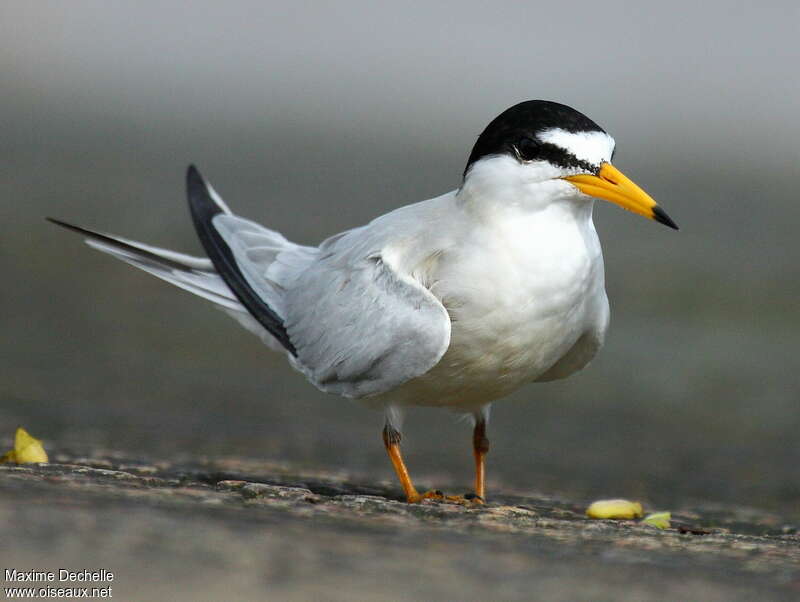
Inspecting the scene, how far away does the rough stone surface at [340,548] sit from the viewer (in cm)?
270

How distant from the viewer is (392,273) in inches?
166

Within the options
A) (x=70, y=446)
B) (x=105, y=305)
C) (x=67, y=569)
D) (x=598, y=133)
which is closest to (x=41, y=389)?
(x=70, y=446)

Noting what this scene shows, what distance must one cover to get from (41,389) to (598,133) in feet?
11.1

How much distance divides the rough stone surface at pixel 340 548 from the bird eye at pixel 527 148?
1.04 metres

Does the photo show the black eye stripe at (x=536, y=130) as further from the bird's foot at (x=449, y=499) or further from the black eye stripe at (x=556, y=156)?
the bird's foot at (x=449, y=499)

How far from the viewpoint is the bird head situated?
3982mm

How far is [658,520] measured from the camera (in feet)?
13.7

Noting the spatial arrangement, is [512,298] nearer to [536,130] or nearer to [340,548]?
[536,130]

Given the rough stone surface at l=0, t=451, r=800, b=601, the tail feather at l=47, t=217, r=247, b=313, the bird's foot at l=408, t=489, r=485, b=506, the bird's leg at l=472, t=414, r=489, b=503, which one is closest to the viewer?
the rough stone surface at l=0, t=451, r=800, b=601

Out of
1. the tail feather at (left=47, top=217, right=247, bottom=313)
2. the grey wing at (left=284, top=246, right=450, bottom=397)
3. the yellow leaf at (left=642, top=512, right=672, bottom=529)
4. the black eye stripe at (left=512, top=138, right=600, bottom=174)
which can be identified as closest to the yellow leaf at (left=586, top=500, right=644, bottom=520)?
the yellow leaf at (left=642, top=512, right=672, bottom=529)

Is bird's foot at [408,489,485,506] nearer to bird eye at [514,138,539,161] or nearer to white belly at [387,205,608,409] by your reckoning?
white belly at [387,205,608,409]

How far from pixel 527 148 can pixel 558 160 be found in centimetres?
11

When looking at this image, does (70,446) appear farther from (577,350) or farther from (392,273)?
(577,350)

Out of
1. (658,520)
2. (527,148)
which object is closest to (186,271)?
(527,148)
